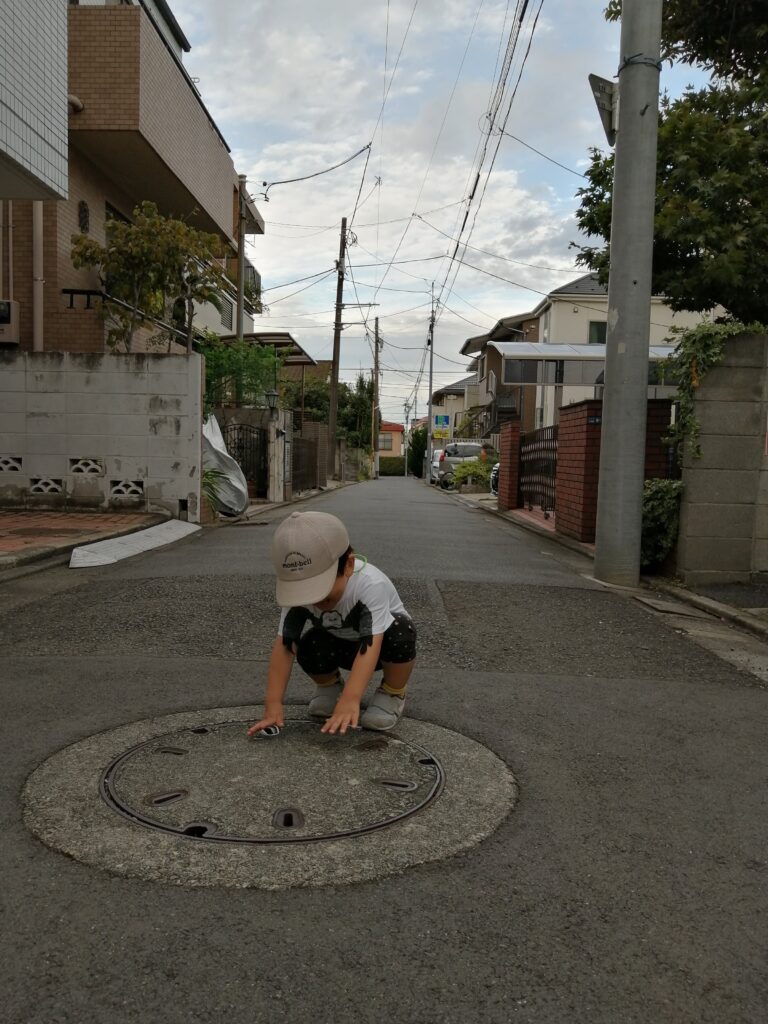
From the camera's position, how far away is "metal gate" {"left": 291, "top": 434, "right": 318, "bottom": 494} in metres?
22.3

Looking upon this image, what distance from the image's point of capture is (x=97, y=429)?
36.1 ft

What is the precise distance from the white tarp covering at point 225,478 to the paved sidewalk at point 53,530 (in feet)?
6.34

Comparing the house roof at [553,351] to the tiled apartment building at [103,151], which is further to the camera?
the house roof at [553,351]

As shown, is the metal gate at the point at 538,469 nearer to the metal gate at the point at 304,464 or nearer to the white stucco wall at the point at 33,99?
the metal gate at the point at 304,464

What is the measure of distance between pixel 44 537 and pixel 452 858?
7.39 meters

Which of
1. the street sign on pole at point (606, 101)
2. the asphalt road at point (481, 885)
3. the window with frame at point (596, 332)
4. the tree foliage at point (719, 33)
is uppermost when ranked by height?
the tree foliage at point (719, 33)

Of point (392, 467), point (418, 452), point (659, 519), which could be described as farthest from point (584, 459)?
point (392, 467)

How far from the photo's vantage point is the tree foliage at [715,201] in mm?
8234

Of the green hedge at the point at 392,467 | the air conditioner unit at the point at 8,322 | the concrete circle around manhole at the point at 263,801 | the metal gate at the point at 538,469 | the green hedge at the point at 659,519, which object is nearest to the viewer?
the concrete circle around manhole at the point at 263,801

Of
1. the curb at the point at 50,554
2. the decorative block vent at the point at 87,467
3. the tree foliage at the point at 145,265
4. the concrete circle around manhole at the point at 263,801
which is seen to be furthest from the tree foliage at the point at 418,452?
the concrete circle around manhole at the point at 263,801

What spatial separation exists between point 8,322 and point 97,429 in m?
2.85

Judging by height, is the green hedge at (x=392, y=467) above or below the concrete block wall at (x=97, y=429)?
below

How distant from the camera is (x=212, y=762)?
298 centimetres

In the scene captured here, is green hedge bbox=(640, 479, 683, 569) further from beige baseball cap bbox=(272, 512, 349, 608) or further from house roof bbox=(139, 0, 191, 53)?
house roof bbox=(139, 0, 191, 53)
